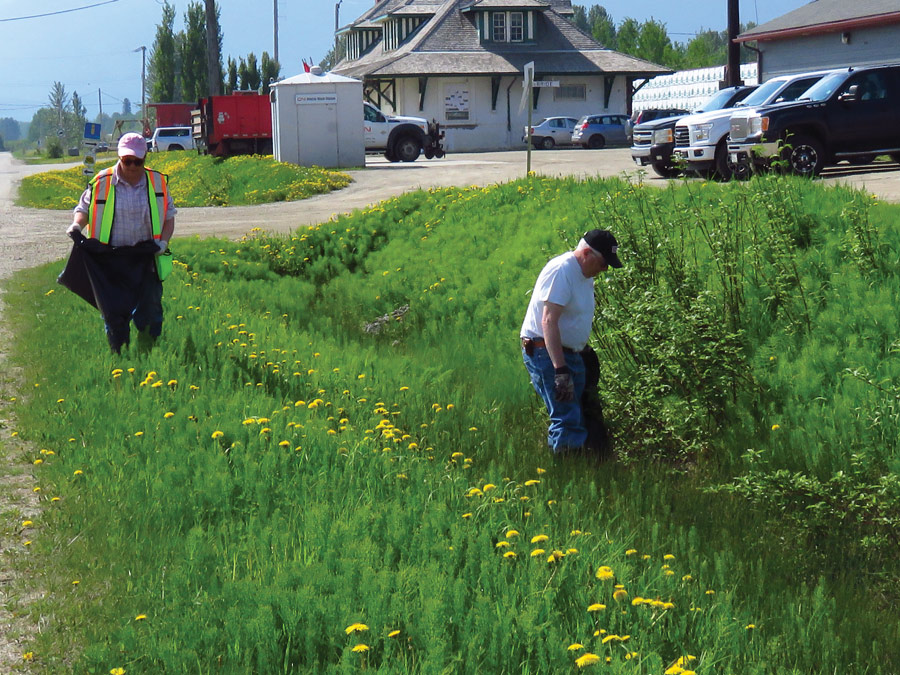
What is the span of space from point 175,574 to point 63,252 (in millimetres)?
14607

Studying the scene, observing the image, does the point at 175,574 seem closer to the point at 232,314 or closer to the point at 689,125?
the point at 232,314

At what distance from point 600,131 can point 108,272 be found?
41722 mm

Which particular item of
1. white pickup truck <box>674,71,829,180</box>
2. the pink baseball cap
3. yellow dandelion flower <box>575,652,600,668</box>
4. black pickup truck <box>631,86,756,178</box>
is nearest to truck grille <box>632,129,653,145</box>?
black pickup truck <box>631,86,756,178</box>

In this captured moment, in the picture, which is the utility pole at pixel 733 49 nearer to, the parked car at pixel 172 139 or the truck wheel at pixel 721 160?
the truck wheel at pixel 721 160

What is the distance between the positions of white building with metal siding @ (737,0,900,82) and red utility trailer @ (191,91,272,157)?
15.4 metres

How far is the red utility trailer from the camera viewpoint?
37719 millimetres

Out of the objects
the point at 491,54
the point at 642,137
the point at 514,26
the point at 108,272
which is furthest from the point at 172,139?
the point at 108,272

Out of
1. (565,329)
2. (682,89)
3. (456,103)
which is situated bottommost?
(565,329)

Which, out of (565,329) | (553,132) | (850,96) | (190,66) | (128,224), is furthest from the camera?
(190,66)

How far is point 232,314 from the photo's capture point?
36.6ft

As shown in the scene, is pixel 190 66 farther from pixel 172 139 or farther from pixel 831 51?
pixel 831 51

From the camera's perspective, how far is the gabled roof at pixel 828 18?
108 ft

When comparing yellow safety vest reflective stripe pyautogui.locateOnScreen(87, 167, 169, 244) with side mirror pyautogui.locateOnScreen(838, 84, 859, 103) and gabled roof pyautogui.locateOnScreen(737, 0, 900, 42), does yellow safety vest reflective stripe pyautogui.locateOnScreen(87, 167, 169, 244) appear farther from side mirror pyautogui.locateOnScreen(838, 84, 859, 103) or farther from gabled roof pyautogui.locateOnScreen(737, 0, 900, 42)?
gabled roof pyautogui.locateOnScreen(737, 0, 900, 42)

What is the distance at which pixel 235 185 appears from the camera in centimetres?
2877
